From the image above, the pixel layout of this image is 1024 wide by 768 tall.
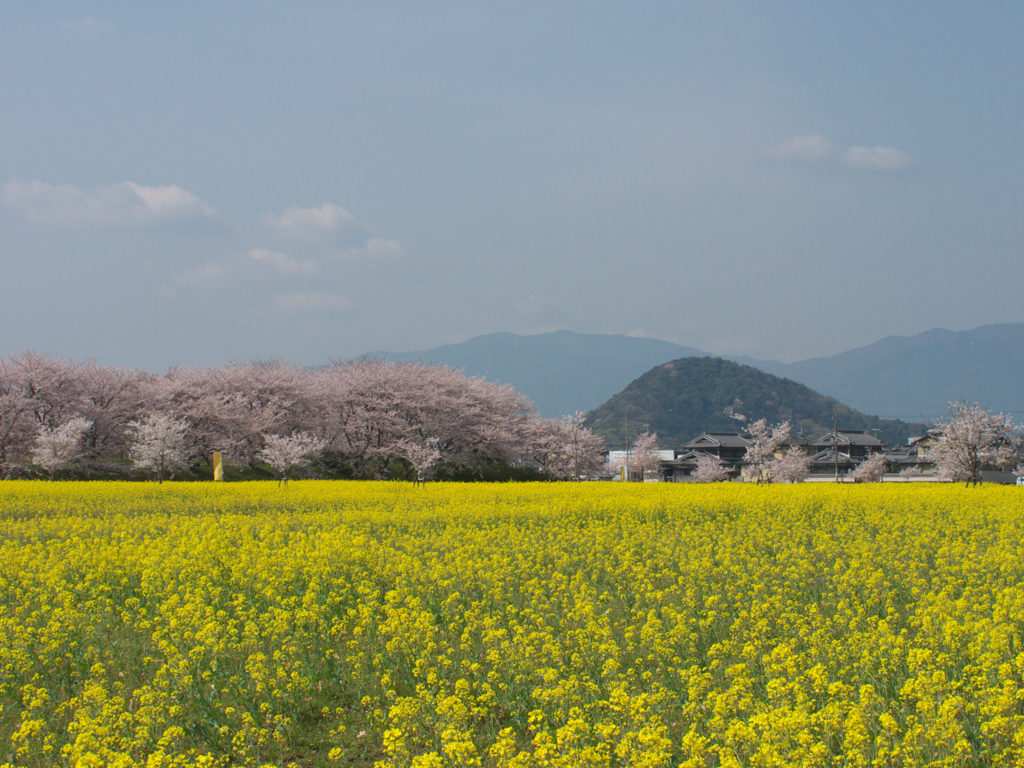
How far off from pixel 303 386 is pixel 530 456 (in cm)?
1871

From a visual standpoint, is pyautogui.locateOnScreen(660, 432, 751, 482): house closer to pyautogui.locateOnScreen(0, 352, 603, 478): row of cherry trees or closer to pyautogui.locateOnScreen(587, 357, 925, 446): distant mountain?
pyautogui.locateOnScreen(587, 357, 925, 446): distant mountain

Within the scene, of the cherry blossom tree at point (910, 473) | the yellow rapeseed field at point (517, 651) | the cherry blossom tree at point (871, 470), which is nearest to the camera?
the yellow rapeseed field at point (517, 651)

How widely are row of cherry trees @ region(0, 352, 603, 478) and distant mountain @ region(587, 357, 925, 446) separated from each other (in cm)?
8795

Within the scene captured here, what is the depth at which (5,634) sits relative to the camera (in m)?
8.09

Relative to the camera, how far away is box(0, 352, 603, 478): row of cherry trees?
4212 cm

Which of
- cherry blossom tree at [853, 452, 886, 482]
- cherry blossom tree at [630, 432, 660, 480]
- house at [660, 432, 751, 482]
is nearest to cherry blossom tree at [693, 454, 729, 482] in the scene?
cherry blossom tree at [630, 432, 660, 480]

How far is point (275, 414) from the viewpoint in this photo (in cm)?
4869

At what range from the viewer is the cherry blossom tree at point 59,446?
1462 inches

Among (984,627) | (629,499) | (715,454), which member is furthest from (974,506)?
(715,454)

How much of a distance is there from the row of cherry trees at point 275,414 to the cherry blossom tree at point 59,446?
13 centimetres

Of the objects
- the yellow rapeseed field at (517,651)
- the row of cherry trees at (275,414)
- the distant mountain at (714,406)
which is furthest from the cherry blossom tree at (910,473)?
the yellow rapeseed field at (517,651)

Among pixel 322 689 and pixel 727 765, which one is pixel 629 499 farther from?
pixel 727 765

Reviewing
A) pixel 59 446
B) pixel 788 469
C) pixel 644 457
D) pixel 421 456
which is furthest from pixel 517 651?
pixel 644 457

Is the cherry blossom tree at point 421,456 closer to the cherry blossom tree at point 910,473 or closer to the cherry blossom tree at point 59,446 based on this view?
the cherry blossom tree at point 59,446
